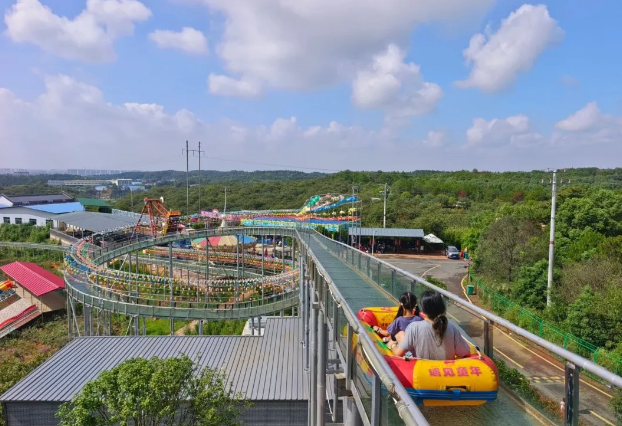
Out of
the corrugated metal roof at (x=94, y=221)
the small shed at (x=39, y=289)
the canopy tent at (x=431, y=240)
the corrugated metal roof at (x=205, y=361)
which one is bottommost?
the small shed at (x=39, y=289)

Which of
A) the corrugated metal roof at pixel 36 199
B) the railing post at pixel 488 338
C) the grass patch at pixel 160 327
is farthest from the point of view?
Result: the corrugated metal roof at pixel 36 199

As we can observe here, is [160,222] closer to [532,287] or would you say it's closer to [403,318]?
[532,287]

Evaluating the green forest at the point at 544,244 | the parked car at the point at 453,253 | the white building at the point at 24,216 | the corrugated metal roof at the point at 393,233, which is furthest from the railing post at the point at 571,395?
the white building at the point at 24,216

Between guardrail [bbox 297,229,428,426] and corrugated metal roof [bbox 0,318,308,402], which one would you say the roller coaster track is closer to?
guardrail [bbox 297,229,428,426]

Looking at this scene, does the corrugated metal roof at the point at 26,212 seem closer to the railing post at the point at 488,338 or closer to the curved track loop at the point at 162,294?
the curved track loop at the point at 162,294

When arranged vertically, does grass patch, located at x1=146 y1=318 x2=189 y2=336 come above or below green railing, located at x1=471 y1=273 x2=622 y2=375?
below

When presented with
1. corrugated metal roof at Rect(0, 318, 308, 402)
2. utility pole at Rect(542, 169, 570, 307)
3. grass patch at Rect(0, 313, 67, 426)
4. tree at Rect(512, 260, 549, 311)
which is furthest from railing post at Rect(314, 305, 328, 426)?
tree at Rect(512, 260, 549, 311)
